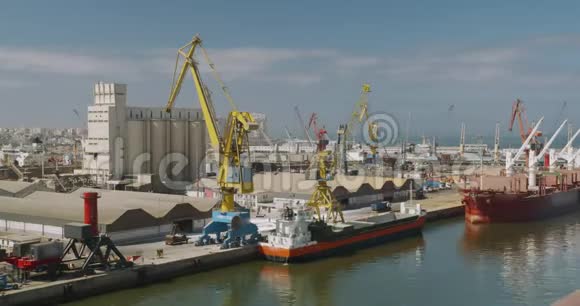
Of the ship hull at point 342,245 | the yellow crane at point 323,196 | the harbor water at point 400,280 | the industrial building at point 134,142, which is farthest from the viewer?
the industrial building at point 134,142

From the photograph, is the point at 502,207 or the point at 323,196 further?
the point at 502,207

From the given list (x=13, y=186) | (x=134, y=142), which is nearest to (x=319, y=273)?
(x=13, y=186)

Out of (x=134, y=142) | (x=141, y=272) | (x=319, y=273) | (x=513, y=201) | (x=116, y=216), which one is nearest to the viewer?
(x=141, y=272)

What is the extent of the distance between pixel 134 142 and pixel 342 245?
2643cm

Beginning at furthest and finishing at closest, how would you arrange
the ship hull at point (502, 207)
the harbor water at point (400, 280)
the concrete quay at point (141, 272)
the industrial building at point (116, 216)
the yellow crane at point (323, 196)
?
the ship hull at point (502, 207), the yellow crane at point (323, 196), the industrial building at point (116, 216), the harbor water at point (400, 280), the concrete quay at point (141, 272)

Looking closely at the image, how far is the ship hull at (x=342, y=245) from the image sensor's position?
95.0ft

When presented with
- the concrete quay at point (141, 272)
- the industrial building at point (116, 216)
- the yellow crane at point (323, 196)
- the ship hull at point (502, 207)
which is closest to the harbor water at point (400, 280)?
the concrete quay at point (141, 272)

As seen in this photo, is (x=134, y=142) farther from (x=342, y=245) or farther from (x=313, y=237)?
(x=342, y=245)

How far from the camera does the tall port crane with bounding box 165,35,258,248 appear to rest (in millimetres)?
29691

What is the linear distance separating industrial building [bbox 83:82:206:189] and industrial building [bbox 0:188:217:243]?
41.9 feet

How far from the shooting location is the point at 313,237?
3047cm

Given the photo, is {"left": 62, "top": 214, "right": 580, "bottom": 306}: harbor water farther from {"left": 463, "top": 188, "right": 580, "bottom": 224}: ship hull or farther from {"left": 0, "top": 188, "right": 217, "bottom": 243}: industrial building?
{"left": 463, "top": 188, "right": 580, "bottom": 224}: ship hull

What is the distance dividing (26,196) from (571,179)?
46.1 metres

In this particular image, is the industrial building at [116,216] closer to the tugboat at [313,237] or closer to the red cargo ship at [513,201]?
the tugboat at [313,237]
